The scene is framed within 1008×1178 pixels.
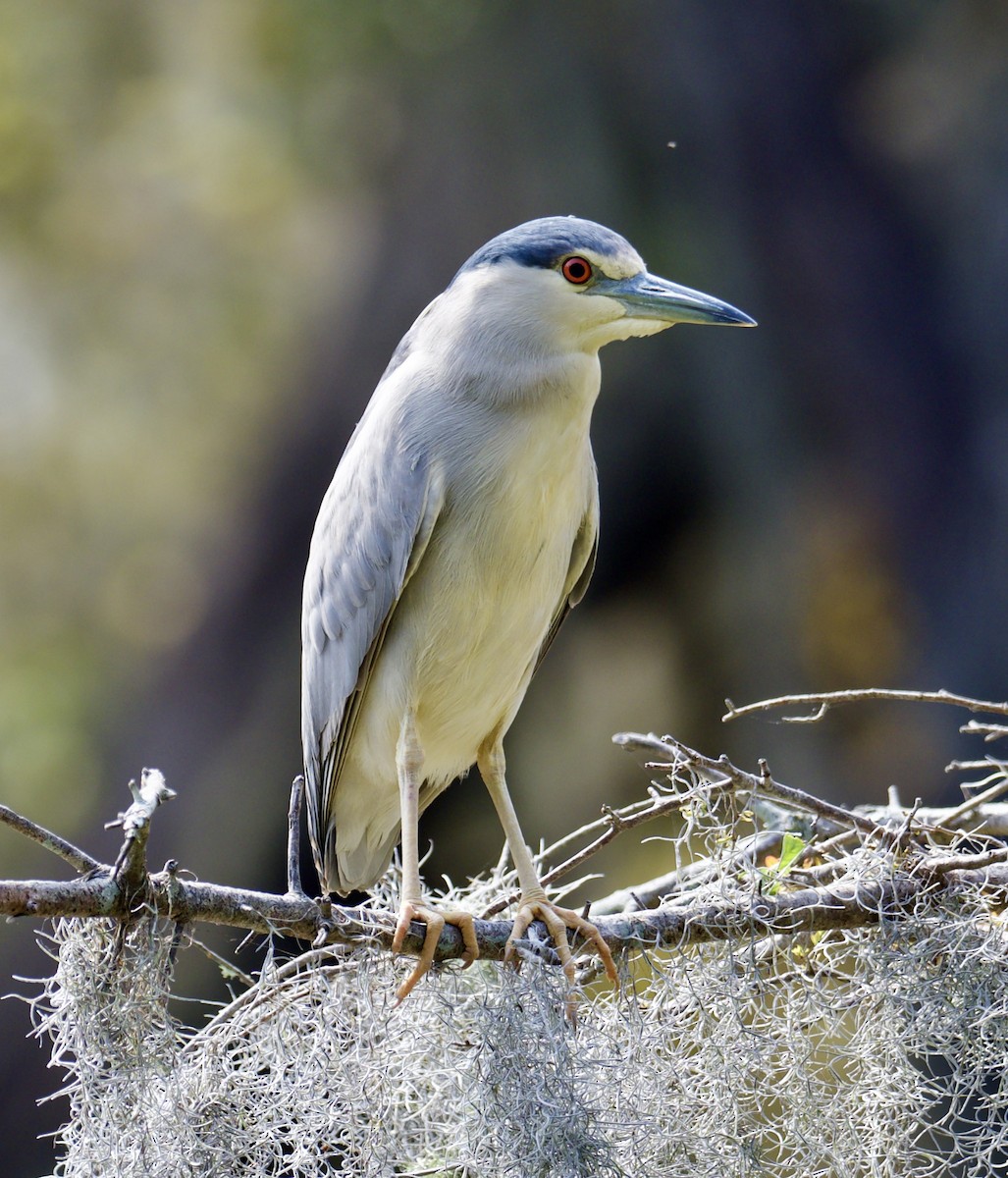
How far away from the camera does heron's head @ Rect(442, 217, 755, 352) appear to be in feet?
5.95

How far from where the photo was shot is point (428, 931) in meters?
1.61

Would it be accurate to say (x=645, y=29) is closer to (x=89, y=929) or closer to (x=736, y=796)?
(x=736, y=796)

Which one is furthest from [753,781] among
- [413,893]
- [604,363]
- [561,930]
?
[604,363]

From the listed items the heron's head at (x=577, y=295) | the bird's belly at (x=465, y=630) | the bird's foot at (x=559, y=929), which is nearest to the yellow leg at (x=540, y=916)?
the bird's foot at (x=559, y=929)

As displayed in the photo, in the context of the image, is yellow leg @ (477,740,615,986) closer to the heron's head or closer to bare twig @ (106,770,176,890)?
bare twig @ (106,770,176,890)

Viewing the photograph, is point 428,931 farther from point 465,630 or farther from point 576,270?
point 576,270

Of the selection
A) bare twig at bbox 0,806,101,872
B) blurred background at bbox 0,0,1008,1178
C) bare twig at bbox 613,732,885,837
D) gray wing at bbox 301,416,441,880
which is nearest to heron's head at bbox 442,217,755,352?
gray wing at bbox 301,416,441,880

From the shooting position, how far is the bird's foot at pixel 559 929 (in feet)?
5.32

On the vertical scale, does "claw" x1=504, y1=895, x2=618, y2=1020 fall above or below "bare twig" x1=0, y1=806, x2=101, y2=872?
below

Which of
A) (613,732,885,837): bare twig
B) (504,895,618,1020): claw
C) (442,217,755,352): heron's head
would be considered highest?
(442,217,755,352): heron's head

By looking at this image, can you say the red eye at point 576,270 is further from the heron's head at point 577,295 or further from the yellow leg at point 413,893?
the yellow leg at point 413,893

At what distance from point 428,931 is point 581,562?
29.2 inches

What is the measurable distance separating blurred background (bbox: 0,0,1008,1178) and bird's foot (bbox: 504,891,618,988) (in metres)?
2.06

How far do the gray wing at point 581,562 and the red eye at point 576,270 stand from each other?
344 millimetres
